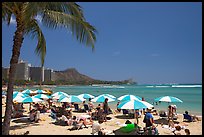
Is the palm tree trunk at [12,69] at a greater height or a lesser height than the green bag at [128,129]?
greater

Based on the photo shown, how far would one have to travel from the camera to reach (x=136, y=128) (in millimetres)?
9617

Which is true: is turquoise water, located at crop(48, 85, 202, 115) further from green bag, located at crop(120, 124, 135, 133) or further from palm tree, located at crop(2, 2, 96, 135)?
palm tree, located at crop(2, 2, 96, 135)

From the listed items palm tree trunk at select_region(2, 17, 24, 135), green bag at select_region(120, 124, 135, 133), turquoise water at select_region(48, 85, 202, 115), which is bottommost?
turquoise water at select_region(48, 85, 202, 115)

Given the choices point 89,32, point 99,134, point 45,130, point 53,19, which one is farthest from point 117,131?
point 53,19

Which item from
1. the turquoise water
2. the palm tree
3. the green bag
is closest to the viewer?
the palm tree

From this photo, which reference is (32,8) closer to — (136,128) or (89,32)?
(89,32)

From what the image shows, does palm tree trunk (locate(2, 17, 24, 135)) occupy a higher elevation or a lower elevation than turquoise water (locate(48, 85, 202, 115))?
higher

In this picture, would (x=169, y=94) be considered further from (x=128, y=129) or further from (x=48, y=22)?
(x=48, y=22)

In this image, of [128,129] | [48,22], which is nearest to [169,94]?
[128,129]

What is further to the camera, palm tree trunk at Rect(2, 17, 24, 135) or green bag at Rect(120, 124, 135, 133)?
green bag at Rect(120, 124, 135, 133)

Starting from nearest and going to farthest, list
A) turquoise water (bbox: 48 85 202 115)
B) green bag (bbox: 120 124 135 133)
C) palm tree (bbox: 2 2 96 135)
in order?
palm tree (bbox: 2 2 96 135) → green bag (bbox: 120 124 135 133) → turquoise water (bbox: 48 85 202 115)

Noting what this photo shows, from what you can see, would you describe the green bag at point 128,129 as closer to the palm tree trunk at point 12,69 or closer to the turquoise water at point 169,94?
the palm tree trunk at point 12,69

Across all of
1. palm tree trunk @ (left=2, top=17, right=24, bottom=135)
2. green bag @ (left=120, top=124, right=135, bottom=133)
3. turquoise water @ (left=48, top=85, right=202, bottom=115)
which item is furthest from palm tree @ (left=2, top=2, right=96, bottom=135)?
turquoise water @ (left=48, top=85, right=202, bottom=115)

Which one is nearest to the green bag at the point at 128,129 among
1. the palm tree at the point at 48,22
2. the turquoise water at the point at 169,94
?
the palm tree at the point at 48,22
